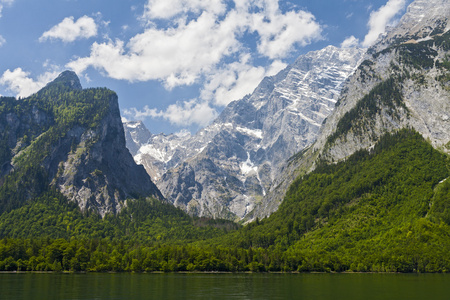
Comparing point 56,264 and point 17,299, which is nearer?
point 17,299

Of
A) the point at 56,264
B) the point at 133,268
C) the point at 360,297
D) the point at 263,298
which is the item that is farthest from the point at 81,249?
the point at 360,297

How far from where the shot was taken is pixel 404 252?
196250 millimetres

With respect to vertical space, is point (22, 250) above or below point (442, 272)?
above

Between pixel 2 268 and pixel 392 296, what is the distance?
17506 centimetres

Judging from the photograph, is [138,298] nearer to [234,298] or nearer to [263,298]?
[234,298]

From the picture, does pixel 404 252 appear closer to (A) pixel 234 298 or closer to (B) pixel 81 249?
(A) pixel 234 298

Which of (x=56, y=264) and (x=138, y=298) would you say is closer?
(x=138, y=298)

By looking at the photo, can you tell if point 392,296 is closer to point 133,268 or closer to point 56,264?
point 133,268

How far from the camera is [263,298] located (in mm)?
82500

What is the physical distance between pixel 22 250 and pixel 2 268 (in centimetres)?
1362

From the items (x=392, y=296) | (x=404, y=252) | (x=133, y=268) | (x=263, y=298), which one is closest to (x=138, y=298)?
(x=263, y=298)

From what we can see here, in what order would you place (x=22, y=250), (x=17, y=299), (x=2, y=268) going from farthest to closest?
(x=22, y=250) < (x=2, y=268) < (x=17, y=299)

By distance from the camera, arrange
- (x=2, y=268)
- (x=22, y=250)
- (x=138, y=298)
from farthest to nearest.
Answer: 1. (x=22, y=250)
2. (x=2, y=268)
3. (x=138, y=298)

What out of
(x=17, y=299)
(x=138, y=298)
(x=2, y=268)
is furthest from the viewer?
(x=2, y=268)
